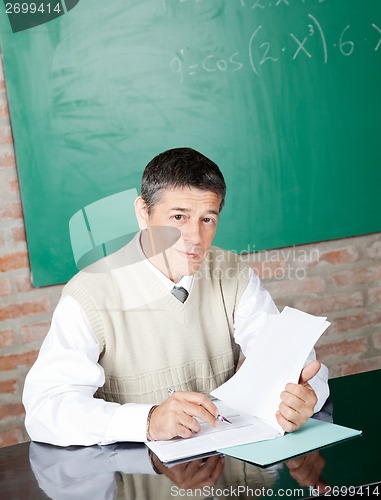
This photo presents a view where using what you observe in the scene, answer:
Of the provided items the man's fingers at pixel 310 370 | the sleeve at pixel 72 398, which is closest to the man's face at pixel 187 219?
the sleeve at pixel 72 398

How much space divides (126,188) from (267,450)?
5.25 ft

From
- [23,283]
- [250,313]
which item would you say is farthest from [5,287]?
[250,313]

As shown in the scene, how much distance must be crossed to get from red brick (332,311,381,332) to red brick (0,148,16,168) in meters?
1.47

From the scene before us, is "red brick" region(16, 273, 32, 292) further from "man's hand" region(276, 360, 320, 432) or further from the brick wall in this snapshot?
"man's hand" region(276, 360, 320, 432)

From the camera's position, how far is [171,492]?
120 cm

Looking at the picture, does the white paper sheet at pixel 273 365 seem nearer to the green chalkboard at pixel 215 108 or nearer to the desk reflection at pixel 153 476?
the desk reflection at pixel 153 476

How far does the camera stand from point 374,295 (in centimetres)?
321

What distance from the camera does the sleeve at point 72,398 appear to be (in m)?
1.46

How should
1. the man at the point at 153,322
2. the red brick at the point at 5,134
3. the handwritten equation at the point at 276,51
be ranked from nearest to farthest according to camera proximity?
the man at the point at 153,322 < the red brick at the point at 5,134 < the handwritten equation at the point at 276,51

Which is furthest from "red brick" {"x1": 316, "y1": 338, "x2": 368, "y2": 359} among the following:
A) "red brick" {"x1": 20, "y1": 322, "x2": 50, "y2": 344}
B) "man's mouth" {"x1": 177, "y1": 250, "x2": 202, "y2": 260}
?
"man's mouth" {"x1": 177, "y1": 250, "x2": 202, "y2": 260}

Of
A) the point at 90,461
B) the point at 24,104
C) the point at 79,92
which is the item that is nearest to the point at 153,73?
the point at 79,92

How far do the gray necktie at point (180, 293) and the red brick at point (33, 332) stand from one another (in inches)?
38.2

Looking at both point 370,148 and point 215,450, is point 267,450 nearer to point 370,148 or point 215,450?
point 215,450

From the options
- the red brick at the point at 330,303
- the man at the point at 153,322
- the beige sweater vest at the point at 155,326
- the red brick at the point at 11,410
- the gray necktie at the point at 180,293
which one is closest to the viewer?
the man at the point at 153,322
